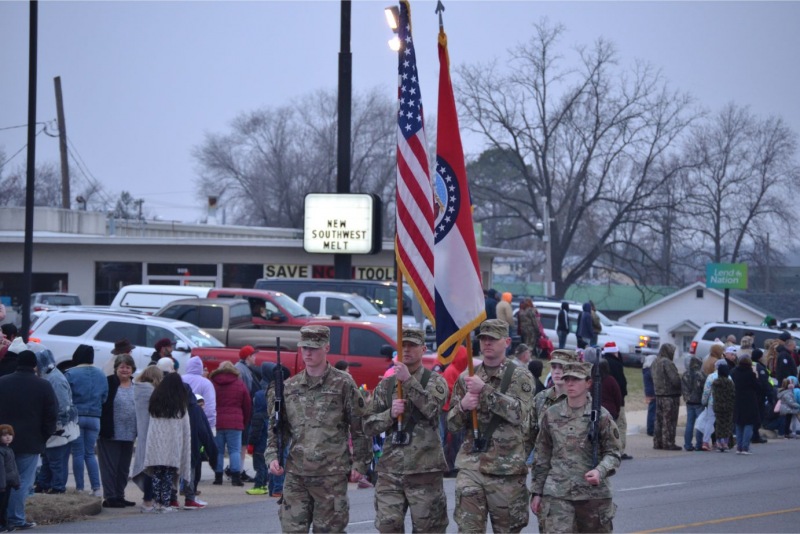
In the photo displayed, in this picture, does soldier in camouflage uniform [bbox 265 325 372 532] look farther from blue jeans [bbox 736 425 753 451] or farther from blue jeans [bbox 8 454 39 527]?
blue jeans [bbox 736 425 753 451]

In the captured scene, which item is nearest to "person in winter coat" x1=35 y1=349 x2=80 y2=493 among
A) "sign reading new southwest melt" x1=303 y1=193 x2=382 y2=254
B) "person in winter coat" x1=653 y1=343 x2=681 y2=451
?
"person in winter coat" x1=653 y1=343 x2=681 y2=451

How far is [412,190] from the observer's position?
901 cm

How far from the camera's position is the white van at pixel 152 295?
28.0m

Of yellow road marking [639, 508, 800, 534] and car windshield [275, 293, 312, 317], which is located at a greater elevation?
car windshield [275, 293, 312, 317]

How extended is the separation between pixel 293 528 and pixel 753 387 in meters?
13.9

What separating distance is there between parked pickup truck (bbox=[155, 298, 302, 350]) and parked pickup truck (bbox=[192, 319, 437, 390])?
2252 mm

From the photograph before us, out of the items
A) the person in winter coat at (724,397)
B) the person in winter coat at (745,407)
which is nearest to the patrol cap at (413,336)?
the person in winter coat at (724,397)

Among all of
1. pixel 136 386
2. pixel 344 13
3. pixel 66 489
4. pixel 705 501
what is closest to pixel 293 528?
pixel 136 386

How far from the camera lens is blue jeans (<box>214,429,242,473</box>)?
15078mm

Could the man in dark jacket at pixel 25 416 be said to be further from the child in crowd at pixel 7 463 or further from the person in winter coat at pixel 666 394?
the person in winter coat at pixel 666 394

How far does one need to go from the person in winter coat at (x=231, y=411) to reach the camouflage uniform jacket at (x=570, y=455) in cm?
738

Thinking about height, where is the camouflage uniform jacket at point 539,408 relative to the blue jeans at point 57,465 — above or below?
above

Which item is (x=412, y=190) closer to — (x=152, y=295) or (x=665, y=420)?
(x=665, y=420)

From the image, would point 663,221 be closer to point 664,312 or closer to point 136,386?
point 664,312
